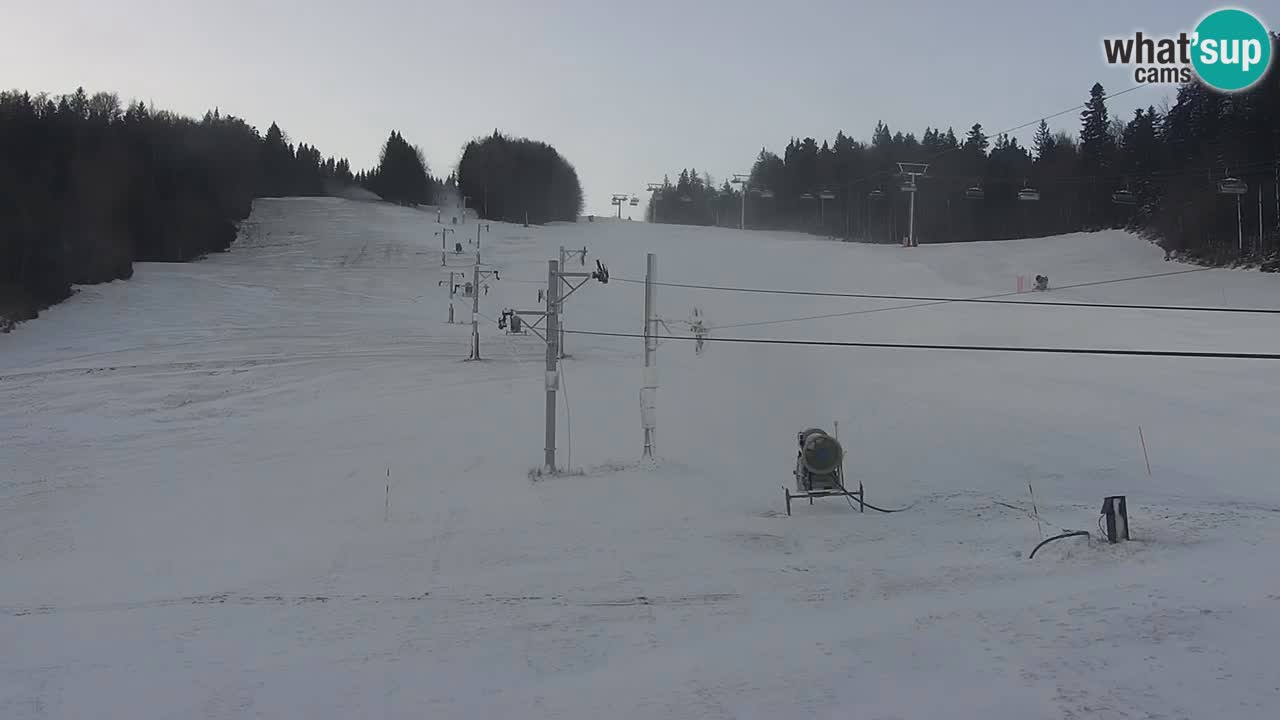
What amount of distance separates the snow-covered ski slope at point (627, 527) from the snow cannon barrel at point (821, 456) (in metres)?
0.98

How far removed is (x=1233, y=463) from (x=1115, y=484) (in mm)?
3120

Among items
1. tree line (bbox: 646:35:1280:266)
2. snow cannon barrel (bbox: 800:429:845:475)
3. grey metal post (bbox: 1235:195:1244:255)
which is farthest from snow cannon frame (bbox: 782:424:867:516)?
grey metal post (bbox: 1235:195:1244:255)

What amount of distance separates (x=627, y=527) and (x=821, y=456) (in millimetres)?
4053

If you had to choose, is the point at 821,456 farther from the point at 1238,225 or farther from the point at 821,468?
the point at 1238,225

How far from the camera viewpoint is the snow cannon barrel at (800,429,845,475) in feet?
55.2

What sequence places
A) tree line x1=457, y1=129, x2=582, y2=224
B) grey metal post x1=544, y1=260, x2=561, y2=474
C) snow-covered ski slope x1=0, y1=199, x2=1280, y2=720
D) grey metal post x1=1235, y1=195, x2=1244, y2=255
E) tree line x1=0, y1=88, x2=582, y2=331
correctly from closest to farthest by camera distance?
snow-covered ski slope x1=0, y1=199, x2=1280, y2=720, grey metal post x1=544, y1=260, x2=561, y2=474, tree line x1=0, y1=88, x2=582, y2=331, grey metal post x1=1235, y1=195, x2=1244, y2=255, tree line x1=457, y1=129, x2=582, y2=224

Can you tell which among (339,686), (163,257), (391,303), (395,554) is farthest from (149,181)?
(339,686)

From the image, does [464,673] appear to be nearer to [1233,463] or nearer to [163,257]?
[1233,463]

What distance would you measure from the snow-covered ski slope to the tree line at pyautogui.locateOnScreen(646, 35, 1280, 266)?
9.38m

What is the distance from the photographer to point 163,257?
66.9 metres

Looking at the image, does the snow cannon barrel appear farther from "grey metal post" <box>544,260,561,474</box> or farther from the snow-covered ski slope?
"grey metal post" <box>544,260,561,474</box>

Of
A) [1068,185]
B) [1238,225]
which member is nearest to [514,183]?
[1068,185]

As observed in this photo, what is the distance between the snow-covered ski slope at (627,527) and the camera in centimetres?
900

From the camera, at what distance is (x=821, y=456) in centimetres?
1686
